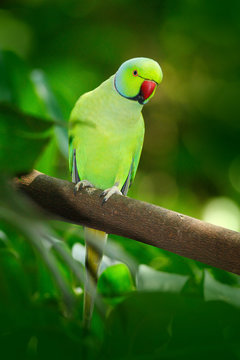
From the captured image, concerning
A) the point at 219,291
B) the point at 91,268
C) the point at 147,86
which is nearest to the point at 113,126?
the point at 147,86

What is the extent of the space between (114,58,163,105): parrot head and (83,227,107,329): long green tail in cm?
20

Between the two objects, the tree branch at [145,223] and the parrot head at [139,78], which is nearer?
the tree branch at [145,223]

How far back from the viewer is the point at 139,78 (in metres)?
0.55

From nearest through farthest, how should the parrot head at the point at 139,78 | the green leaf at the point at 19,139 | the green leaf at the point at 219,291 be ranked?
Answer: 1. the green leaf at the point at 19,139
2. the green leaf at the point at 219,291
3. the parrot head at the point at 139,78

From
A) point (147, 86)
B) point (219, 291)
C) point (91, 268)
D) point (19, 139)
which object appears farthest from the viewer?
point (147, 86)

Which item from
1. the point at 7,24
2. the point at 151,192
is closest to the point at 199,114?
the point at 151,192

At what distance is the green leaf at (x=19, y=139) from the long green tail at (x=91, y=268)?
0.16ft

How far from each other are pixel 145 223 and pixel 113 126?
270mm

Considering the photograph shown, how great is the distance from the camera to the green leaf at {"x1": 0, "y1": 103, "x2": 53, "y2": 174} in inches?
6.6

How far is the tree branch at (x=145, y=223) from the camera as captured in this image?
0.33 m

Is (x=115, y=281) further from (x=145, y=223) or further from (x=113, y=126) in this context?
(x=113, y=126)

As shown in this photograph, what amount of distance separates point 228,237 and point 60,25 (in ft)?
3.85

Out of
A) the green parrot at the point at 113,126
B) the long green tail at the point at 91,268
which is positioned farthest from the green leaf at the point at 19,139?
the green parrot at the point at 113,126

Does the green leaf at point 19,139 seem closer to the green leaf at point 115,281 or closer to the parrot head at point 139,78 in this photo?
the green leaf at point 115,281
